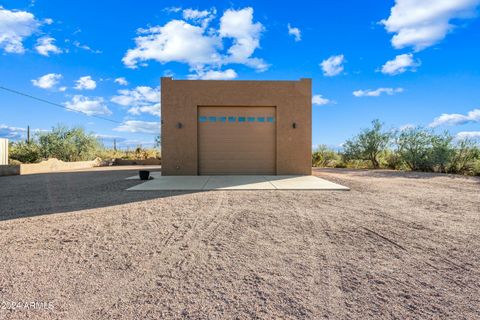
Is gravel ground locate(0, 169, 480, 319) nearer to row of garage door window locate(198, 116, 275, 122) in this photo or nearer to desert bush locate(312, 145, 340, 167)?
row of garage door window locate(198, 116, 275, 122)

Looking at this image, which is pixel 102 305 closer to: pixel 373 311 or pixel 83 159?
pixel 373 311

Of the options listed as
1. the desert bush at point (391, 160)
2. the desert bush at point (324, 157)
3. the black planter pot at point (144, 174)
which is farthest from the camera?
the desert bush at point (324, 157)

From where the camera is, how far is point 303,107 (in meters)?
11.4

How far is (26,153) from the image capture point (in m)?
19.2

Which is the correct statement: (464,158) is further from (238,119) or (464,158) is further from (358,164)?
(238,119)

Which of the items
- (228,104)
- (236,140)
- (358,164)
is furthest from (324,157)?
(228,104)

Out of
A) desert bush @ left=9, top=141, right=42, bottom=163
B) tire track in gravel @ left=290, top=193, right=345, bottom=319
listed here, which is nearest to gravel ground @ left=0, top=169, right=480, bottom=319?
tire track in gravel @ left=290, top=193, right=345, bottom=319

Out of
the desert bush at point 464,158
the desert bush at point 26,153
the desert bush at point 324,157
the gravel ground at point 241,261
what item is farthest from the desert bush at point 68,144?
the desert bush at point 464,158

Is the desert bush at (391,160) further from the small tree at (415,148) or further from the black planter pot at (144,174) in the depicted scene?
the black planter pot at (144,174)

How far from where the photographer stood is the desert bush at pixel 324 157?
65.2ft

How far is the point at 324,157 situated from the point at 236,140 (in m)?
11.2

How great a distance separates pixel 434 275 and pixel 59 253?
172 inches

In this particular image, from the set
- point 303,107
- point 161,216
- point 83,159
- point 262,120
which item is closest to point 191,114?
point 262,120

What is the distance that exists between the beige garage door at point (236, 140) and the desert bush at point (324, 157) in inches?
371
